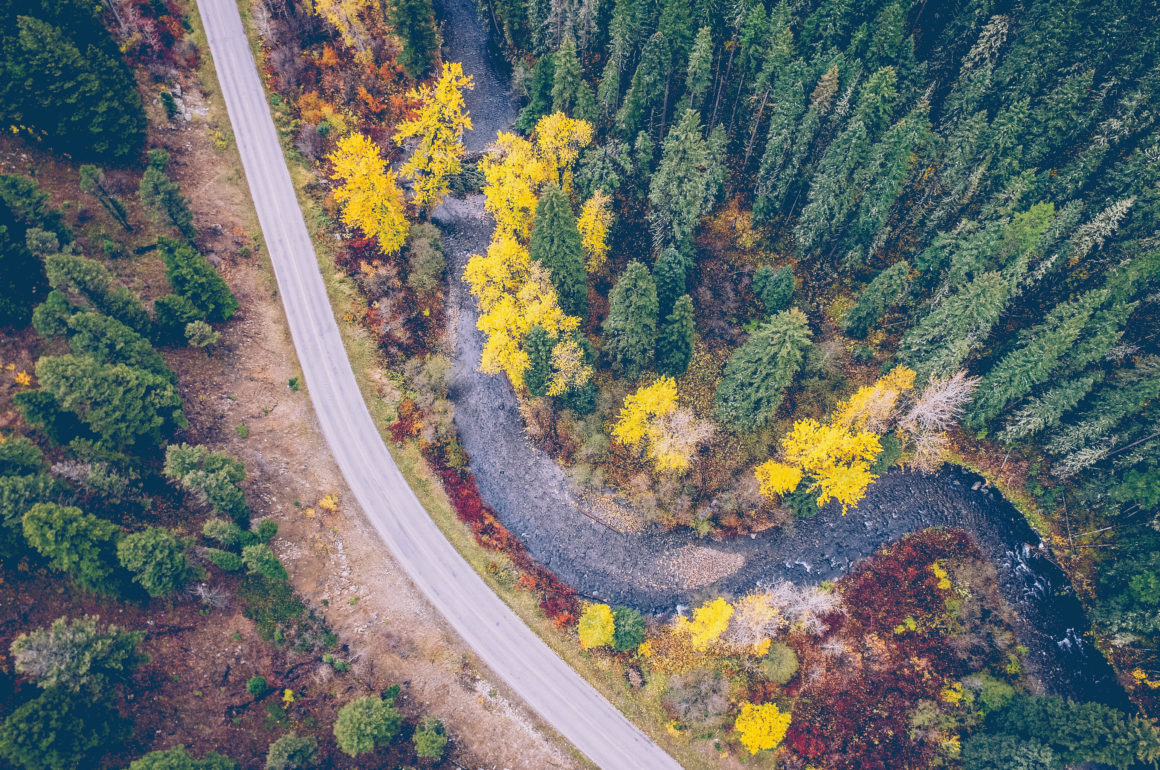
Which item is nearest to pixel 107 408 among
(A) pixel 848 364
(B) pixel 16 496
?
(B) pixel 16 496

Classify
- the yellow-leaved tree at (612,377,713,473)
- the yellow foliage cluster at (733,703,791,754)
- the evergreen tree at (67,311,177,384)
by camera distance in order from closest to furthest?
the evergreen tree at (67,311,177,384) → the yellow foliage cluster at (733,703,791,754) → the yellow-leaved tree at (612,377,713,473)

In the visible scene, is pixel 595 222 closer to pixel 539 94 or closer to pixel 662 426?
pixel 539 94

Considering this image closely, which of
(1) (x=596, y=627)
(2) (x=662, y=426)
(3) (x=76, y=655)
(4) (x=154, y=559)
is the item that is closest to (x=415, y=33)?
(2) (x=662, y=426)

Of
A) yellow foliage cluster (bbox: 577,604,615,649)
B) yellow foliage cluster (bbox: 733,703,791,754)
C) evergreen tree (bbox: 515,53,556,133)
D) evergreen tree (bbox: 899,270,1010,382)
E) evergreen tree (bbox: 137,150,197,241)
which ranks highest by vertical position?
evergreen tree (bbox: 515,53,556,133)

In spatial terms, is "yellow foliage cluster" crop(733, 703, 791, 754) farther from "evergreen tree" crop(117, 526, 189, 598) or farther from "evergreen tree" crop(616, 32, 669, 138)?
"evergreen tree" crop(616, 32, 669, 138)

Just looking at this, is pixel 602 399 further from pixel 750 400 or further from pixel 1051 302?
pixel 1051 302

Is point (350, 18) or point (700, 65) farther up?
point (700, 65)

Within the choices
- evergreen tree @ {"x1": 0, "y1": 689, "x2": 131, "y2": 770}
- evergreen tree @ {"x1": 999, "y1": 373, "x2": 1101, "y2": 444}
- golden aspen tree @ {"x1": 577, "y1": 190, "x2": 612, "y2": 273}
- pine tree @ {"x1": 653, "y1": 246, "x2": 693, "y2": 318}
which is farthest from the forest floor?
evergreen tree @ {"x1": 999, "y1": 373, "x2": 1101, "y2": 444}
